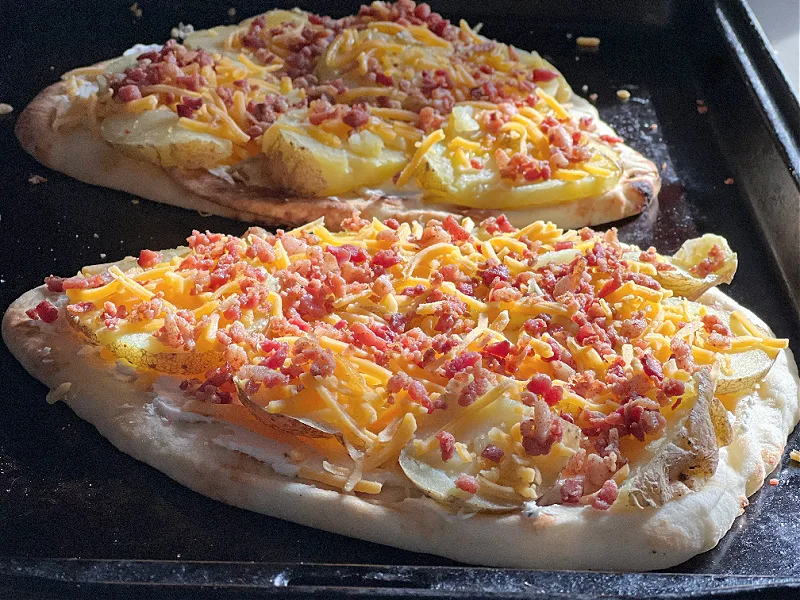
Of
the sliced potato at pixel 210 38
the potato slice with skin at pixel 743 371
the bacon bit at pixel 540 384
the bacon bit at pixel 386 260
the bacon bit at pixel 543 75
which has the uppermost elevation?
the bacon bit at pixel 540 384

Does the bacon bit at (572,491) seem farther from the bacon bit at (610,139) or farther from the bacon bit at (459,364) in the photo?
the bacon bit at (610,139)

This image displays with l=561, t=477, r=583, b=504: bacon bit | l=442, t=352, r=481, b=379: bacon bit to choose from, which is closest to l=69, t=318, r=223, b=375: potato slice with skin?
l=442, t=352, r=481, b=379: bacon bit

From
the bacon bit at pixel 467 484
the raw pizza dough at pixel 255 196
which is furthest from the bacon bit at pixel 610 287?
the raw pizza dough at pixel 255 196

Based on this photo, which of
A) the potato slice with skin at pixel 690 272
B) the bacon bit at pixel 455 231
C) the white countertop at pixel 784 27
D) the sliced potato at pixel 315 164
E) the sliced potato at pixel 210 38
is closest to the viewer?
the potato slice with skin at pixel 690 272

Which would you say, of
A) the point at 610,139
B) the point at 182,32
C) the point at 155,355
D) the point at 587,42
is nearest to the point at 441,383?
the point at 155,355

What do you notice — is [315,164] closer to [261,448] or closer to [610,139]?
[610,139]

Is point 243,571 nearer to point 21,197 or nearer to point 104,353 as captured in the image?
point 104,353

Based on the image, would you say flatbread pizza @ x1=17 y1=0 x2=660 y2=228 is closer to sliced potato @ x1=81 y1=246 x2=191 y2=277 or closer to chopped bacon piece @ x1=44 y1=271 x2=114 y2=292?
sliced potato @ x1=81 y1=246 x2=191 y2=277
